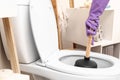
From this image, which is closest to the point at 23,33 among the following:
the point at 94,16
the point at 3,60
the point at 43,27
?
the point at 43,27

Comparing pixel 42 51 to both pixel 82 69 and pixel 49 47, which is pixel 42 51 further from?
pixel 82 69

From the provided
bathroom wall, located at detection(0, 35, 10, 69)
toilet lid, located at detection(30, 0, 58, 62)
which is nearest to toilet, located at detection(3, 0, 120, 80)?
toilet lid, located at detection(30, 0, 58, 62)

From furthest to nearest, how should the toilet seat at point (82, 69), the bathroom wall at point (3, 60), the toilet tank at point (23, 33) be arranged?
1. the bathroom wall at point (3, 60)
2. the toilet tank at point (23, 33)
3. the toilet seat at point (82, 69)

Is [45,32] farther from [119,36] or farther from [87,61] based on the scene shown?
[119,36]

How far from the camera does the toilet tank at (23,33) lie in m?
0.95

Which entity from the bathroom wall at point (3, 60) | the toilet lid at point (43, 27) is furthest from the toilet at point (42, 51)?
the bathroom wall at point (3, 60)

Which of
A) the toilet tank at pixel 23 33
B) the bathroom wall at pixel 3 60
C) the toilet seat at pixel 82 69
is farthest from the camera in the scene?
the bathroom wall at pixel 3 60

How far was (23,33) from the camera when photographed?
969 mm

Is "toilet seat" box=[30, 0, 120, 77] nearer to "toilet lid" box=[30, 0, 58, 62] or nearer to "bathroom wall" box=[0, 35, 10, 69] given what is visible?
"toilet lid" box=[30, 0, 58, 62]

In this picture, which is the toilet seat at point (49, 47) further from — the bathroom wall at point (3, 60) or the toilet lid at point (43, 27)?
the bathroom wall at point (3, 60)

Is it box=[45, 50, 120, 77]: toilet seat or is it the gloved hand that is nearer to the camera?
box=[45, 50, 120, 77]: toilet seat

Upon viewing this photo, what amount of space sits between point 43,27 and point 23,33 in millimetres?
136

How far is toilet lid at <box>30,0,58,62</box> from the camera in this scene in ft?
3.21

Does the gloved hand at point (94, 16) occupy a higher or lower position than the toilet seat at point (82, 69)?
higher
